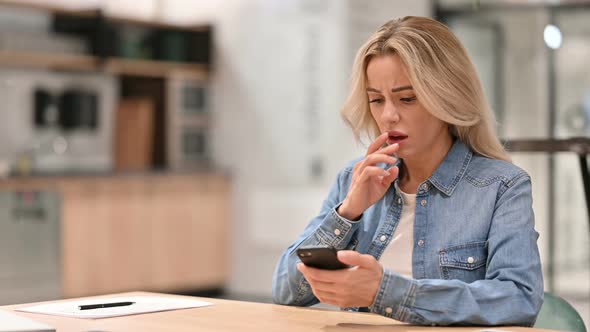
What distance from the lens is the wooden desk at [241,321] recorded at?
1859 mm

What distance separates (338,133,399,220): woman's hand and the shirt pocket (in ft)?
0.62

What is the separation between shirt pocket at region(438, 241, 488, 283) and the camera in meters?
2.10

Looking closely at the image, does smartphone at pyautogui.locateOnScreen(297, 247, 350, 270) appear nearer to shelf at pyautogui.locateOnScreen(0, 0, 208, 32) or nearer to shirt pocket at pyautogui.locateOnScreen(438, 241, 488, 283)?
shirt pocket at pyautogui.locateOnScreen(438, 241, 488, 283)

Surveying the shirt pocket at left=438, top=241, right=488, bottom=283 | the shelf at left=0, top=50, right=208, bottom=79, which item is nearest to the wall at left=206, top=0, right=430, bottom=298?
the shelf at left=0, top=50, right=208, bottom=79

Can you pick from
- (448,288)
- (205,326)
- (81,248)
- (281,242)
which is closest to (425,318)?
(448,288)

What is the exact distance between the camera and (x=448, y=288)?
6.30 ft

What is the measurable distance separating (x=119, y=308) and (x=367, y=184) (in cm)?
59

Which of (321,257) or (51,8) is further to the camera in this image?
(51,8)

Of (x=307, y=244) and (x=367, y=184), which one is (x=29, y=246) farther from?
(x=367, y=184)

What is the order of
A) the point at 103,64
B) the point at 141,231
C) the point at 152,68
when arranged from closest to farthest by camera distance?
the point at 141,231
the point at 103,64
the point at 152,68

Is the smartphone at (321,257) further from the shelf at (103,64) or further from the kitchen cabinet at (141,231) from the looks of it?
the shelf at (103,64)

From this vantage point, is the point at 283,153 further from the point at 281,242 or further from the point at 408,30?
the point at 408,30

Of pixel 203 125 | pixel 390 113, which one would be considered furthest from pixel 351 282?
pixel 203 125

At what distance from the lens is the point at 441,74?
7.04 ft
